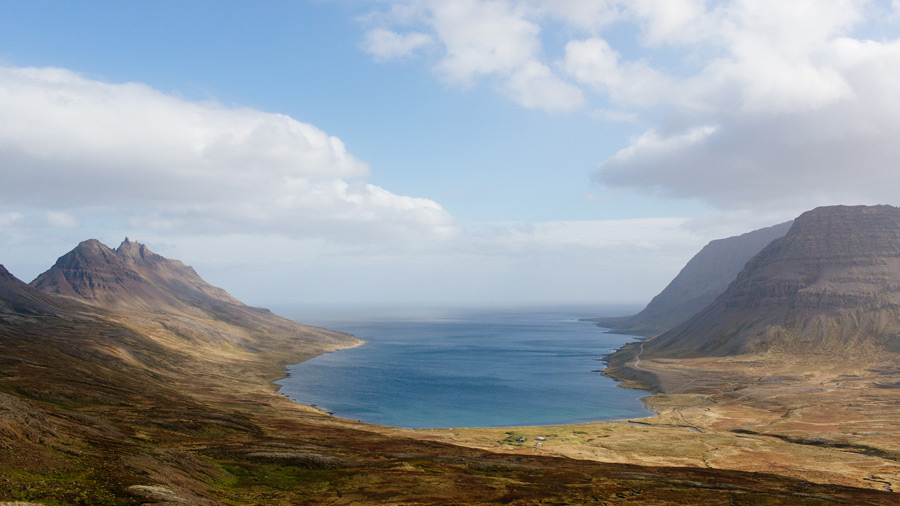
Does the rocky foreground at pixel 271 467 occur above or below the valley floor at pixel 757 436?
above

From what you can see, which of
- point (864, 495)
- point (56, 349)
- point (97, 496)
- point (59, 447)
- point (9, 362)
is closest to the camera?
point (97, 496)

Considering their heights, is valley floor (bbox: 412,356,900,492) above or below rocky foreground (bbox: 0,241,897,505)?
below

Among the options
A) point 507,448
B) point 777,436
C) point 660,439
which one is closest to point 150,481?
point 507,448

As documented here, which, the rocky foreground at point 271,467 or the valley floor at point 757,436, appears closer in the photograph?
the rocky foreground at point 271,467

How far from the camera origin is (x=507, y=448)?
110250mm

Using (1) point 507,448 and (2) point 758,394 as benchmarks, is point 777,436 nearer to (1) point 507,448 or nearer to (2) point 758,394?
(2) point 758,394

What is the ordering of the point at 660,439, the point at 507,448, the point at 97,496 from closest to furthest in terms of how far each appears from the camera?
the point at 97,496 < the point at 507,448 < the point at 660,439

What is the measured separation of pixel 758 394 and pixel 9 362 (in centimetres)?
22552

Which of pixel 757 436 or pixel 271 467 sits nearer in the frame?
pixel 271 467

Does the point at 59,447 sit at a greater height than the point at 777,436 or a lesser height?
greater

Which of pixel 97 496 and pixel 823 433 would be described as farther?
pixel 823 433

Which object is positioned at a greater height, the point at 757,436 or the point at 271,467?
the point at 271,467

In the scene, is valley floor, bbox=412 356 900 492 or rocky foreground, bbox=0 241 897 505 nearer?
rocky foreground, bbox=0 241 897 505

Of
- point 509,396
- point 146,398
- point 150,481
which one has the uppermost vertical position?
point 150,481
